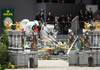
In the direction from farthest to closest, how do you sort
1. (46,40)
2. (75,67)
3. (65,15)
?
(65,15) < (46,40) < (75,67)

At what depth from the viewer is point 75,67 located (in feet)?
88.5

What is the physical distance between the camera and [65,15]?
45.9m

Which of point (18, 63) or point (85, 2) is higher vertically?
point (85, 2)

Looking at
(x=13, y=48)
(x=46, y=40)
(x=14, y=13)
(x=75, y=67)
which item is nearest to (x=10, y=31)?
(x=13, y=48)

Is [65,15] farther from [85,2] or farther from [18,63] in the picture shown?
[18,63]

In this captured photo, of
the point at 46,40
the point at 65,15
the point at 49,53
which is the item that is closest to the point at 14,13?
the point at 65,15

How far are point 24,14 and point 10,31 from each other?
18.8m

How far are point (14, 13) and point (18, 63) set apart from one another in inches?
745

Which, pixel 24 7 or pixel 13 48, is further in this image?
pixel 24 7

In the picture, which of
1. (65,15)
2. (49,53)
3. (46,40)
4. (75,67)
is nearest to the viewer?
(75,67)

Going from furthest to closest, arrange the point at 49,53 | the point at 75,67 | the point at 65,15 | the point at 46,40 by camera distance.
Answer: the point at 65,15 < the point at 46,40 < the point at 49,53 < the point at 75,67

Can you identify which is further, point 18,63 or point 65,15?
point 65,15

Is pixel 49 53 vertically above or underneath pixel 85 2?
underneath

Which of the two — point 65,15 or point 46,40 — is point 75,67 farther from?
point 65,15
